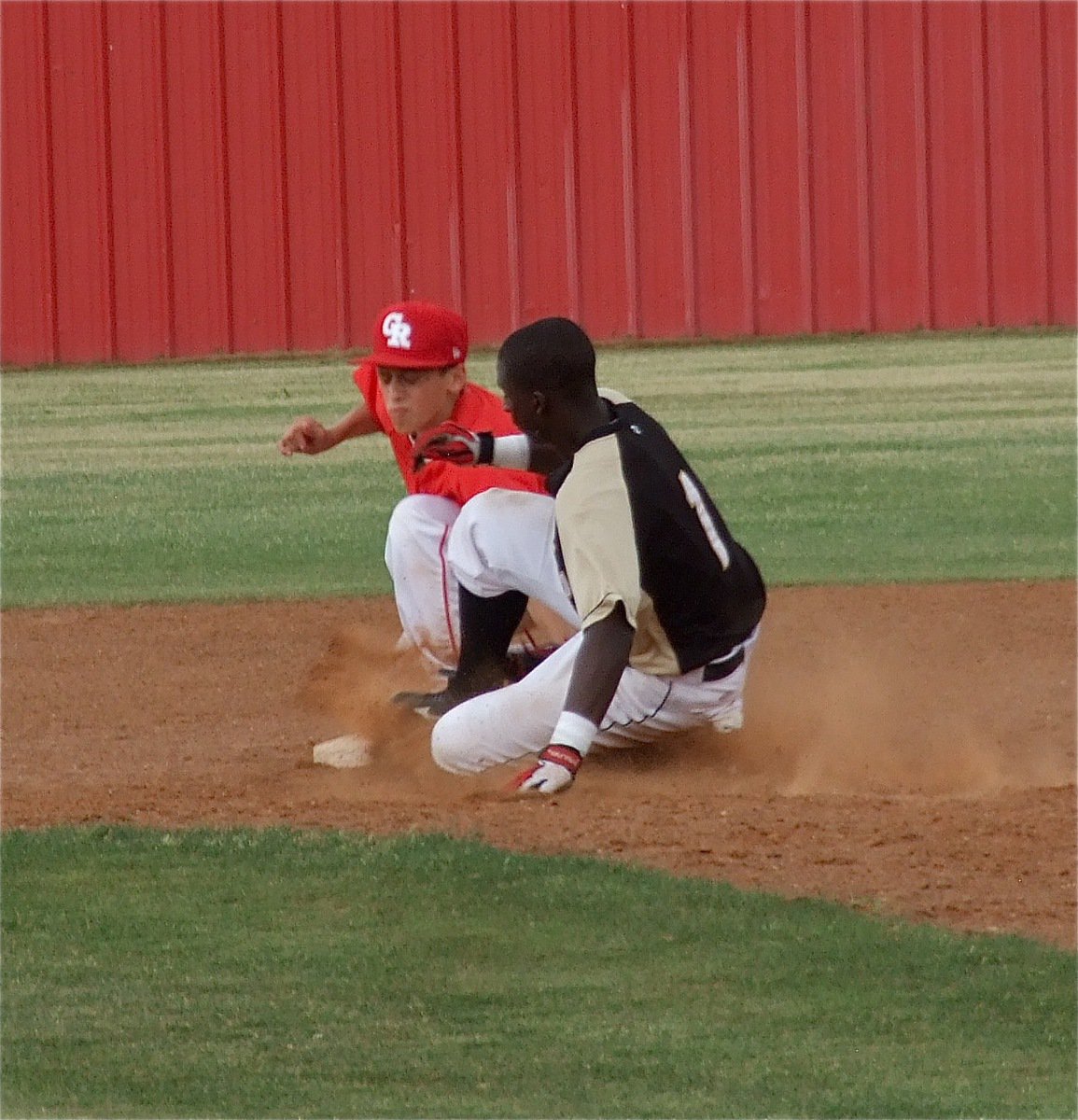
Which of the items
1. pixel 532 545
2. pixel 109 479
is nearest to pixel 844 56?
pixel 109 479

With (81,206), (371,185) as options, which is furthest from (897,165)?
(81,206)

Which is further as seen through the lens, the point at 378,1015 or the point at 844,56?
the point at 844,56

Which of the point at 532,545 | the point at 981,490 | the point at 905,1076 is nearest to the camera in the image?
the point at 905,1076

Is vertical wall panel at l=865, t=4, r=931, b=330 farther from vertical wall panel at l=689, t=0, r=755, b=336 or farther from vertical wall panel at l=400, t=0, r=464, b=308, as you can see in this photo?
vertical wall panel at l=400, t=0, r=464, b=308

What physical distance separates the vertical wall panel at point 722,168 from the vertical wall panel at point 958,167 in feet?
4.69

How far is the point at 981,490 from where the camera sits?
1123 centimetres

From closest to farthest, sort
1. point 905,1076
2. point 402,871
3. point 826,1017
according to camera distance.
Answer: point 905,1076 < point 826,1017 < point 402,871

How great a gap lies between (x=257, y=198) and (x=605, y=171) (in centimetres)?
265

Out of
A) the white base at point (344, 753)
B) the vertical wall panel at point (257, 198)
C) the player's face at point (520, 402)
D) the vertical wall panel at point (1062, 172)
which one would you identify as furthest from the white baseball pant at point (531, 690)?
the vertical wall panel at point (1062, 172)

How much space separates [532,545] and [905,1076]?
2.24 meters

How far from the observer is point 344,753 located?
5602 mm

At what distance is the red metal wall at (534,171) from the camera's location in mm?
15766

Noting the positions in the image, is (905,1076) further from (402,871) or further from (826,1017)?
(402,871)

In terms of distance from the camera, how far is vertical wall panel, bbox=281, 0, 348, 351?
15633mm
